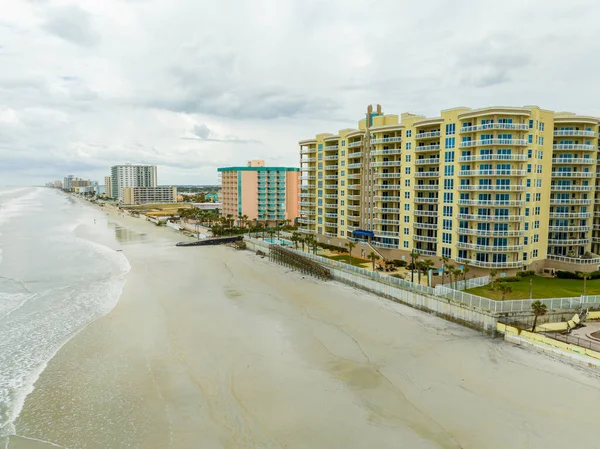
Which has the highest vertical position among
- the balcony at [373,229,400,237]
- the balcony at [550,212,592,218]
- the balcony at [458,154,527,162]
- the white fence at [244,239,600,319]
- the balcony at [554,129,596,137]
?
the balcony at [554,129,596,137]

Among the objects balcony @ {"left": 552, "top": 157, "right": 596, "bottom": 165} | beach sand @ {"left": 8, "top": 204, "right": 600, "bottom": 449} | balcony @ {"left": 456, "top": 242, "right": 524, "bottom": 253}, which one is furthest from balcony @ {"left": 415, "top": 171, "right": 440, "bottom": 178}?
beach sand @ {"left": 8, "top": 204, "right": 600, "bottom": 449}

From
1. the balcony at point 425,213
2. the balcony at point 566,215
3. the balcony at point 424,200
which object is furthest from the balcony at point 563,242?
the balcony at point 424,200

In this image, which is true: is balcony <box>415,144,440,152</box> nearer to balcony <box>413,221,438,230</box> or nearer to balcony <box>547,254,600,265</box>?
balcony <box>413,221,438,230</box>

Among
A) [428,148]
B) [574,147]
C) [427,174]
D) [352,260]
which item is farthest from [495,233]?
[352,260]

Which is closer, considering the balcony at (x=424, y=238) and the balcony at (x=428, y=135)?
the balcony at (x=428, y=135)

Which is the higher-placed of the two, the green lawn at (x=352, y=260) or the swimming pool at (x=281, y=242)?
the swimming pool at (x=281, y=242)

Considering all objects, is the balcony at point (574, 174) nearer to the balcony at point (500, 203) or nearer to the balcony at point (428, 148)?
the balcony at point (500, 203)
